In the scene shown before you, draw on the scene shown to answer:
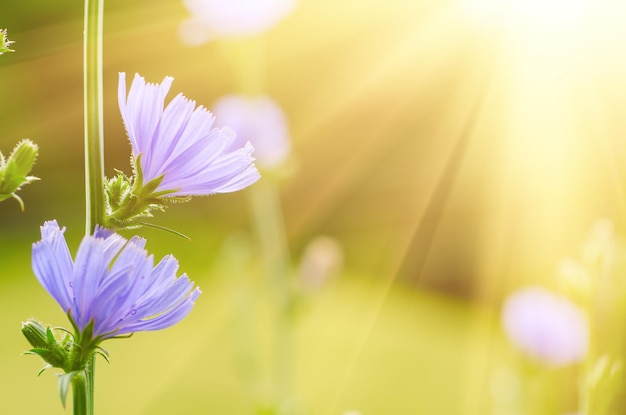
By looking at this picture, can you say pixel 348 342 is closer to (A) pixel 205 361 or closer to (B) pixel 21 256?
(A) pixel 205 361

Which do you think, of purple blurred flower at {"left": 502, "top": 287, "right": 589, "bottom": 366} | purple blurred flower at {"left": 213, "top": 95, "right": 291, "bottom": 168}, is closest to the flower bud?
purple blurred flower at {"left": 502, "top": 287, "right": 589, "bottom": 366}

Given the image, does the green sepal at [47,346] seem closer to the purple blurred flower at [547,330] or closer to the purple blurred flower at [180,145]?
the purple blurred flower at [180,145]

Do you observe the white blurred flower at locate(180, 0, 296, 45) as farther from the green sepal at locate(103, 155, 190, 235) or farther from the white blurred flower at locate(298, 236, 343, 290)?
the green sepal at locate(103, 155, 190, 235)

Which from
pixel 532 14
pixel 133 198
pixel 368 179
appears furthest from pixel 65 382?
pixel 368 179

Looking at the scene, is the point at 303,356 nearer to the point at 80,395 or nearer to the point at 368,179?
the point at 368,179

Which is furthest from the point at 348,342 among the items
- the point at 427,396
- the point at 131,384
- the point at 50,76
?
the point at 50,76

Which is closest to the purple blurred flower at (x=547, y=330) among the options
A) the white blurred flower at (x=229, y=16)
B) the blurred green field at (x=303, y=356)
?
the white blurred flower at (x=229, y=16)

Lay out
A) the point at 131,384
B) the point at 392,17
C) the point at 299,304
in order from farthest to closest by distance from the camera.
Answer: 1. the point at 392,17
2. the point at 131,384
3. the point at 299,304
